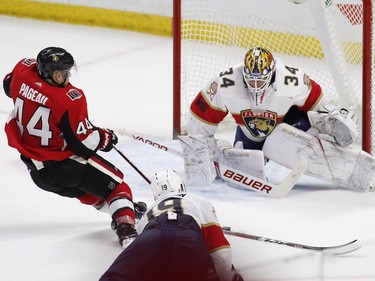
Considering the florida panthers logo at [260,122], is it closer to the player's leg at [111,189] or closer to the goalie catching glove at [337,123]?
the goalie catching glove at [337,123]

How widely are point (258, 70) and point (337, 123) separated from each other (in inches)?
17.4

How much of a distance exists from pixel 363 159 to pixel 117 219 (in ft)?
4.25

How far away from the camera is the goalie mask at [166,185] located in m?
3.98

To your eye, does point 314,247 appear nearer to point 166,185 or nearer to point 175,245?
point 166,185

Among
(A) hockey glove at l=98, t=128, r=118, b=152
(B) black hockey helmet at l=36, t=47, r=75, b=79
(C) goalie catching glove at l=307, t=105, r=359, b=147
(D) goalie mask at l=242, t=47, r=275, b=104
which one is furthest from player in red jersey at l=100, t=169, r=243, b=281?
(C) goalie catching glove at l=307, t=105, r=359, b=147

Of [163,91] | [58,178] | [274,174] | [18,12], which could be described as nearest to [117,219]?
[58,178]

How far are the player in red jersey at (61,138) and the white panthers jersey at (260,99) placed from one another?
82 centimetres

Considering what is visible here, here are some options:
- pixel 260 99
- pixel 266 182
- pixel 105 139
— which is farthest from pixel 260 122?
pixel 105 139

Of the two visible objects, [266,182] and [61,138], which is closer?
[61,138]

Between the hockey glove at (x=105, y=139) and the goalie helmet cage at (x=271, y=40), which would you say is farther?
the goalie helmet cage at (x=271, y=40)

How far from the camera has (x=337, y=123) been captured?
509 centimetres

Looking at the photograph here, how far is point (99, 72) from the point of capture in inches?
293

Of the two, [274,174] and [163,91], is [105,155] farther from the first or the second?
[163,91]

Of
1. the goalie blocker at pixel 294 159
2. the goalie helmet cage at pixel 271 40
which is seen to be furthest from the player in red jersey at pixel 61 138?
the goalie helmet cage at pixel 271 40
